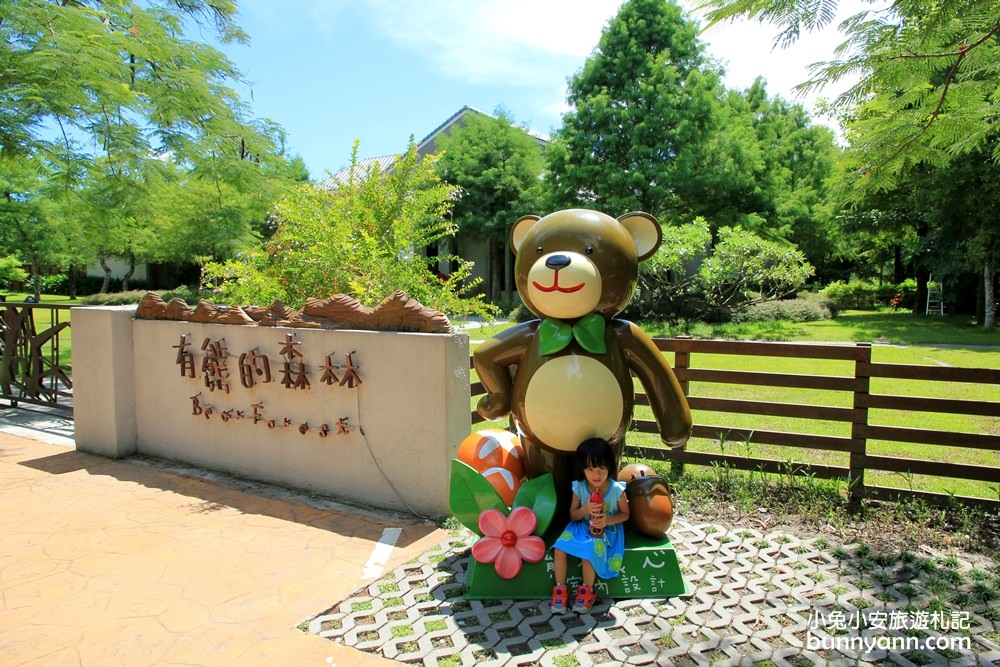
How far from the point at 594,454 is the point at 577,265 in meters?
1.03

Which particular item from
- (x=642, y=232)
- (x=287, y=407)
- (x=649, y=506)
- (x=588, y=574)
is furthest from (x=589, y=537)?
(x=287, y=407)

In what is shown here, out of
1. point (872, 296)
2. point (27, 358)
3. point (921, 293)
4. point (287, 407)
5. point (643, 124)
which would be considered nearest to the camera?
point (287, 407)

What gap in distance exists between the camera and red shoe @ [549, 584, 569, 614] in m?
3.33

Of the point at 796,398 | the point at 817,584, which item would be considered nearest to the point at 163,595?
the point at 817,584

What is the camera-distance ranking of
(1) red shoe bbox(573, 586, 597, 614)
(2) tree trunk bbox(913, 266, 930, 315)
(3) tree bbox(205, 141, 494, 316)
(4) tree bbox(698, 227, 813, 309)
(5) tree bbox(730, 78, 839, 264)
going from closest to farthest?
(1) red shoe bbox(573, 586, 597, 614) < (3) tree bbox(205, 141, 494, 316) < (4) tree bbox(698, 227, 813, 309) < (5) tree bbox(730, 78, 839, 264) < (2) tree trunk bbox(913, 266, 930, 315)

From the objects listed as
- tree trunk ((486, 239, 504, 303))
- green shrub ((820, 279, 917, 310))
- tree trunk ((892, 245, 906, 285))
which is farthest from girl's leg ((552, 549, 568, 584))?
tree trunk ((892, 245, 906, 285))

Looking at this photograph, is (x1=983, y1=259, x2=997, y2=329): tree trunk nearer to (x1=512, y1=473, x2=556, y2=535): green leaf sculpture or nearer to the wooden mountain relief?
the wooden mountain relief

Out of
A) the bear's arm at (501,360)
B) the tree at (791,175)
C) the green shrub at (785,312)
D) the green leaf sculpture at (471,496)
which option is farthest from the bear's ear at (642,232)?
the tree at (791,175)

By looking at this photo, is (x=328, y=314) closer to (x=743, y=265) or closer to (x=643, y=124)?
(x=743, y=265)

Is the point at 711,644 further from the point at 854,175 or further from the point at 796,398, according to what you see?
the point at 796,398

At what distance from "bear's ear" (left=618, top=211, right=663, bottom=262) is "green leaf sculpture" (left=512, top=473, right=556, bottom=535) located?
1474mm

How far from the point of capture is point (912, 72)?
373cm

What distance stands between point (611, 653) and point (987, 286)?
1881 cm

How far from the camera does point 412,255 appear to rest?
657 cm
